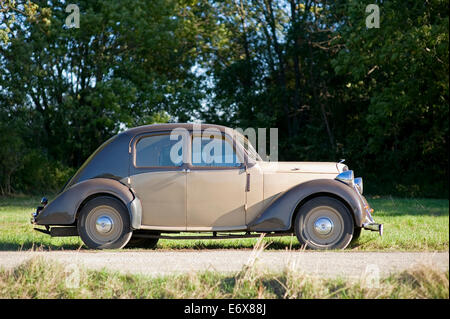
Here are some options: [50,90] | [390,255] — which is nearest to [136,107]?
[50,90]

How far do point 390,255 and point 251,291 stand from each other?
2433 mm

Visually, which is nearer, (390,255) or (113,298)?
(113,298)

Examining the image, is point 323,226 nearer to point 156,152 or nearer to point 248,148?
point 248,148

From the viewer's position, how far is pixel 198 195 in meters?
8.34

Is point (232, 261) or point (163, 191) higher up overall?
point (163, 191)

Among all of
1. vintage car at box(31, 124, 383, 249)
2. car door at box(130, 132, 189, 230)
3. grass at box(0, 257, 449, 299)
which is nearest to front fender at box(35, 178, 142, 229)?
vintage car at box(31, 124, 383, 249)

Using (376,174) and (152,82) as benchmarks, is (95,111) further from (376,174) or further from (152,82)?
(376,174)

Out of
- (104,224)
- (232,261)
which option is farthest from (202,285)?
(104,224)

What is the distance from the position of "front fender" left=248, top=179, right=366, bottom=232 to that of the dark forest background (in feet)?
39.6

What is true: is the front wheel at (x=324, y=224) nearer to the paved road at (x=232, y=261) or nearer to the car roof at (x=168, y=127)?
the paved road at (x=232, y=261)

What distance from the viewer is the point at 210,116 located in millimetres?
28812

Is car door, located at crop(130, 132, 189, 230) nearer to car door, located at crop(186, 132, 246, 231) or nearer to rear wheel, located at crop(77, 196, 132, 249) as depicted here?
car door, located at crop(186, 132, 246, 231)

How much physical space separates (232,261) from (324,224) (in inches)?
69.7

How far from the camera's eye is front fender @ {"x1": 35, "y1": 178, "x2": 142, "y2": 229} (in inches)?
324
